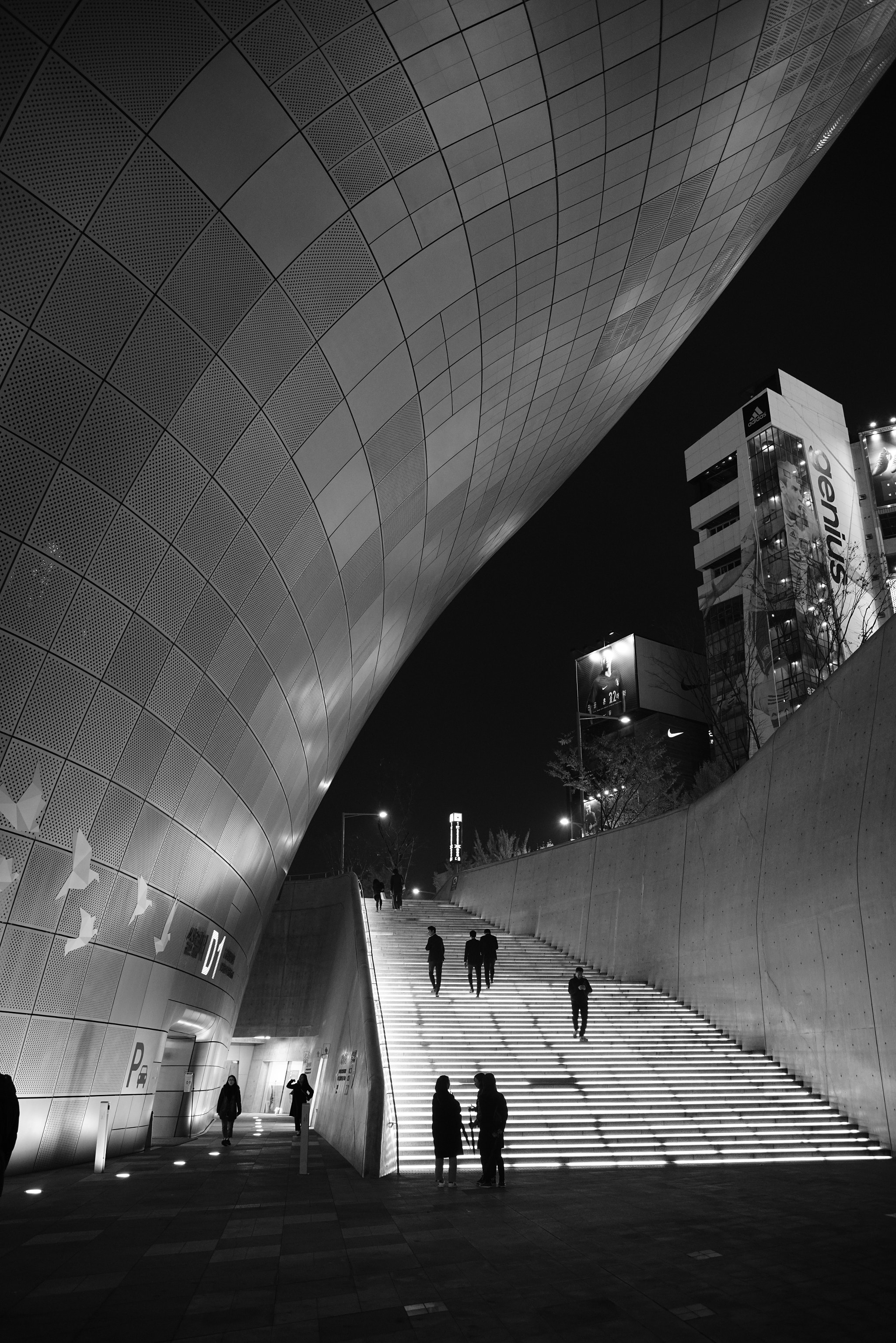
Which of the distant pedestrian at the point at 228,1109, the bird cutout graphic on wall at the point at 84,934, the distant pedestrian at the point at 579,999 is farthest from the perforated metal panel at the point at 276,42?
the distant pedestrian at the point at 228,1109

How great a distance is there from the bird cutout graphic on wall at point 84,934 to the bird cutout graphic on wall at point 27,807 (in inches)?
62.5

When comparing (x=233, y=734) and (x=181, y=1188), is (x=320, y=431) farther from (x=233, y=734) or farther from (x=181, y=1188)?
(x=181, y=1188)

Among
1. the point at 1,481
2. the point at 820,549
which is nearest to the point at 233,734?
the point at 1,481

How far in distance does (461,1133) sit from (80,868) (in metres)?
5.27

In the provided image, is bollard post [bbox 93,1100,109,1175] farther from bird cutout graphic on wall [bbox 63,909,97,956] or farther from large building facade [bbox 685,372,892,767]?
large building facade [bbox 685,372,892,767]

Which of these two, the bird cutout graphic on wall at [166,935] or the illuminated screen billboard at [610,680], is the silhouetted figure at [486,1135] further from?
the illuminated screen billboard at [610,680]

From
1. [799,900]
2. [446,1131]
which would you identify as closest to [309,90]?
[446,1131]

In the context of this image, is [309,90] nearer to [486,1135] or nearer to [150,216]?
[150,216]

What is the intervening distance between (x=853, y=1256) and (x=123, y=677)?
869 centimetres

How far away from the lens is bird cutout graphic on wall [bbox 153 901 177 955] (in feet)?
39.5

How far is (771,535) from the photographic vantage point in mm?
58562

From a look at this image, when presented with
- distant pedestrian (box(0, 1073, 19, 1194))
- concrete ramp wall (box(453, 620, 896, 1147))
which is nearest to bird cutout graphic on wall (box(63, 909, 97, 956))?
distant pedestrian (box(0, 1073, 19, 1194))

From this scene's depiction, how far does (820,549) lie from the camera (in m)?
54.9

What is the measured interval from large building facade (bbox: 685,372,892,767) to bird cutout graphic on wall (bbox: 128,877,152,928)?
40.5m
